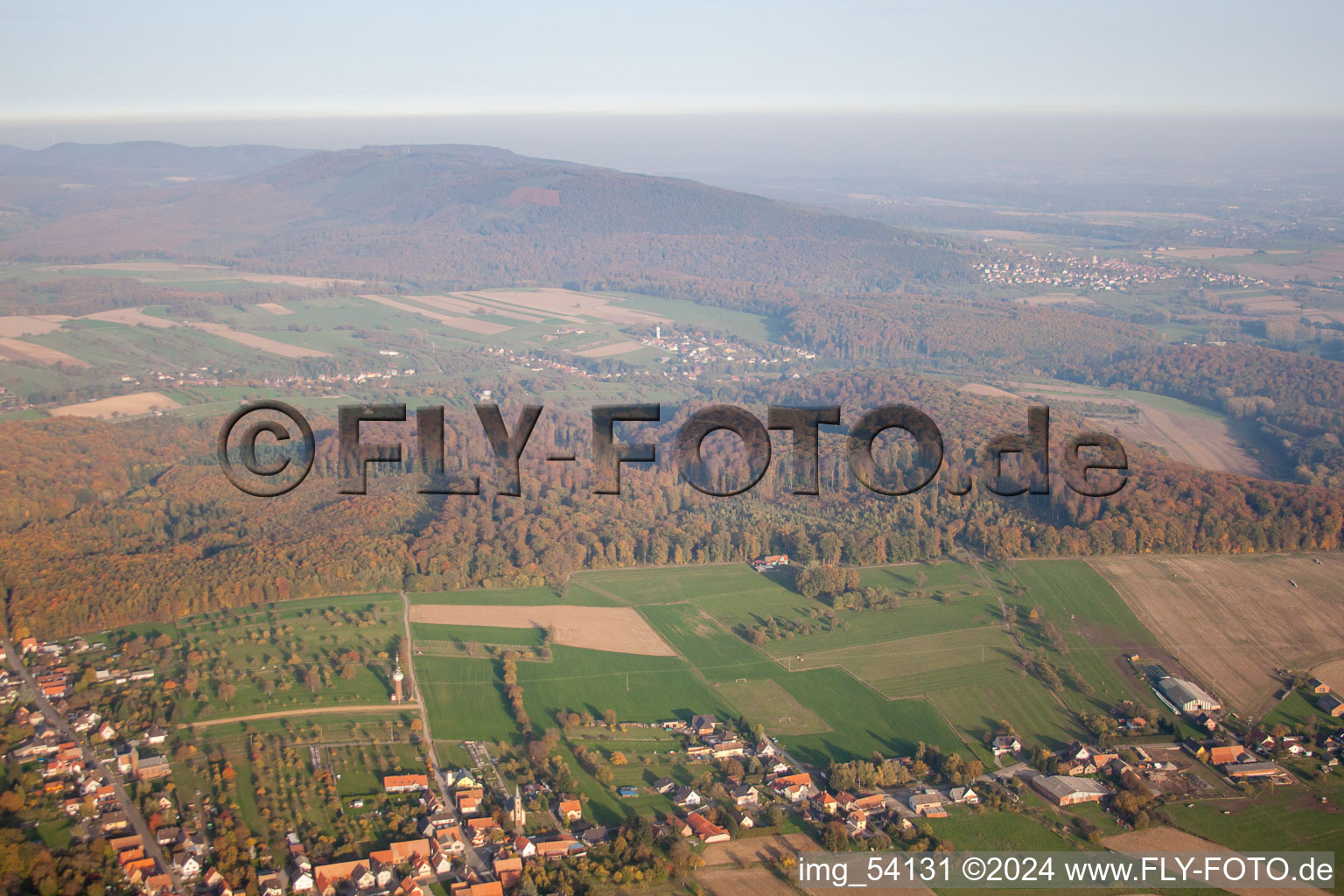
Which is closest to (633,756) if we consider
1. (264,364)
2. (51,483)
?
(51,483)

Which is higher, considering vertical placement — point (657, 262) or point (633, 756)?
point (657, 262)

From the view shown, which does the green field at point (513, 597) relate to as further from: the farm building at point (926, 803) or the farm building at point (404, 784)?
the farm building at point (926, 803)

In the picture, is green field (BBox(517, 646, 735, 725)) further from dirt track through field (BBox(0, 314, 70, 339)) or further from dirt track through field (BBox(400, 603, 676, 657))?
dirt track through field (BBox(0, 314, 70, 339))

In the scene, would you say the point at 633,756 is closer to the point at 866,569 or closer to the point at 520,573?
the point at 520,573

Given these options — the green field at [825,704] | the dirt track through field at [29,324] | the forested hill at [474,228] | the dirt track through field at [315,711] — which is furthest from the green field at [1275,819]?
the forested hill at [474,228]

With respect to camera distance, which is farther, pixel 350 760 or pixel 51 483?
pixel 51 483

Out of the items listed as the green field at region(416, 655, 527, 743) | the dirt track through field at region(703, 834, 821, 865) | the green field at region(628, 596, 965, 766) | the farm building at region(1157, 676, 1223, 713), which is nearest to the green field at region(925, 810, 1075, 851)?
the dirt track through field at region(703, 834, 821, 865)
